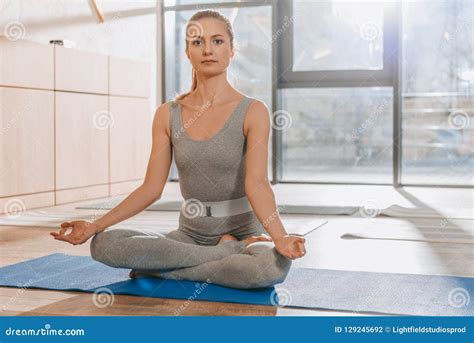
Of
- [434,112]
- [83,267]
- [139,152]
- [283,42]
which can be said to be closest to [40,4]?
[139,152]

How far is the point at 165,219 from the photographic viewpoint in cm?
380

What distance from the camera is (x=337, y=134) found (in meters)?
6.34

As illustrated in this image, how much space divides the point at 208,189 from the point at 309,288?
A: 16.6 inches

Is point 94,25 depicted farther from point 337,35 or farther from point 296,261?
point 296,261

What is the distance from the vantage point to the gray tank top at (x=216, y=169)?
2.12m

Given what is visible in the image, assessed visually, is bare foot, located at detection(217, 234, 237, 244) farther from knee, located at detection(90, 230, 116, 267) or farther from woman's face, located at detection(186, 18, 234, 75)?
woman's face, located at detection(186, 18, 234, 75)

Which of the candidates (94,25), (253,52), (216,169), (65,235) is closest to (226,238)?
(216,169)

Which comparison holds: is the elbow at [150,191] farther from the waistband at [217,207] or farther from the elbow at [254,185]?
the elbow at [254,185]

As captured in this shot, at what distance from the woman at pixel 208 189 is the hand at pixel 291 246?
0.28ft

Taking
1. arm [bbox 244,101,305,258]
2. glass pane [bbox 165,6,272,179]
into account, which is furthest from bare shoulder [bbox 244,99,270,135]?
glass pane [bbox 165,6,272,179]

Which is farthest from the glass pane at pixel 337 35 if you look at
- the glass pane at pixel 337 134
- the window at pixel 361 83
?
the glass pane at pixel 337 134

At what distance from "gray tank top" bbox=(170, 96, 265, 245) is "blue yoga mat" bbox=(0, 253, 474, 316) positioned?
20 centimetres

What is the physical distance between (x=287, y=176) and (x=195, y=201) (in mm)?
4447
